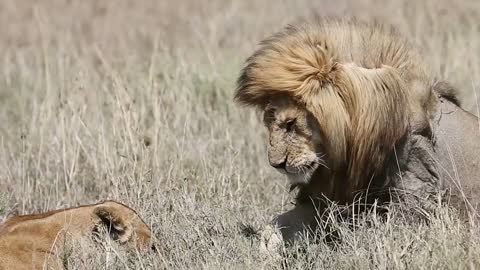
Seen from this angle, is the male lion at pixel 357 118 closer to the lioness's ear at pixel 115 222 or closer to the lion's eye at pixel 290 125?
the lion's eye at pixel 290 125

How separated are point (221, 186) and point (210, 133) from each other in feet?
4.47

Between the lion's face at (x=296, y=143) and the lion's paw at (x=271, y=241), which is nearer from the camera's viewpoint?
the lion's face at (x=296, y=143)

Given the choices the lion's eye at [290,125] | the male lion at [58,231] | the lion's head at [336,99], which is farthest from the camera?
the male lion at [58,231]

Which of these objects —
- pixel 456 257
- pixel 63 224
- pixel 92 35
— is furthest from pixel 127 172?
pixel 92 35

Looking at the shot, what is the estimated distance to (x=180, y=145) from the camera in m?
6.97

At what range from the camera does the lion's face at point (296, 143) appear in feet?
15.3

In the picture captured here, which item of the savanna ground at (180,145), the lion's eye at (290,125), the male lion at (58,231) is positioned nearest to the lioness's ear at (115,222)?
the male lion at (58,231)

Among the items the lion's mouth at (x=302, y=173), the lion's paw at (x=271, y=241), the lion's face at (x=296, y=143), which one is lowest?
the lion's paw at (x=271, y=241)

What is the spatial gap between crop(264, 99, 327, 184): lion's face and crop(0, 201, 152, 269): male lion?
0.75 meters

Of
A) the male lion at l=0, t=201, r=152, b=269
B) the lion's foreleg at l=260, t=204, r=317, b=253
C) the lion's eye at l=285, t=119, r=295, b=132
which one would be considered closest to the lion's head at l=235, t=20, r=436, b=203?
the lion's eye at l=285, t=119, r=295, b=132

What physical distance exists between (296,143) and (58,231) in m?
1.18

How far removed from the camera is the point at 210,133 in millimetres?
7402

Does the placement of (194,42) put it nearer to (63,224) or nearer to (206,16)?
(206,16)

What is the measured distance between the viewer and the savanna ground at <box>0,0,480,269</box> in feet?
15.4
